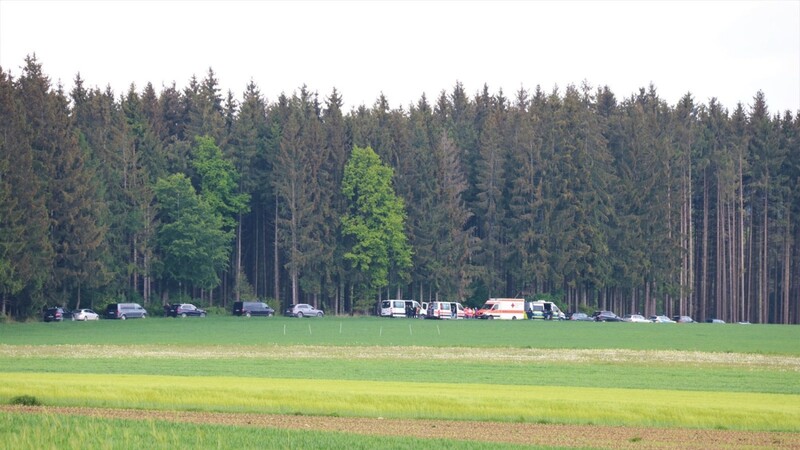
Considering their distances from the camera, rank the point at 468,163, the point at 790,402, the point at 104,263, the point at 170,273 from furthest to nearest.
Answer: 1. the point at 468,163
2. the point at 170,273
3. the point at 104,263
4. the point at 790,402

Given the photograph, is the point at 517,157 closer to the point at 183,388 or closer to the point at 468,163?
the point at 468,163

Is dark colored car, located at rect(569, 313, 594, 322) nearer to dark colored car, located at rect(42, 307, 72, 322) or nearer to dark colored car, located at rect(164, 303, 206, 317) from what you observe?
dark colored car, located at rect(164, 303, 206, 317)

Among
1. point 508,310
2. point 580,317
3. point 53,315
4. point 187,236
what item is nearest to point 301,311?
point 187,236

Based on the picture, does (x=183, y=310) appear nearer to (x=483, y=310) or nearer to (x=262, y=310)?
(x=262, y=310)

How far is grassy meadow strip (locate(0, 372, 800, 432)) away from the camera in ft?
91.1

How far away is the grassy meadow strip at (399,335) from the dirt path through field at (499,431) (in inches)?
1286

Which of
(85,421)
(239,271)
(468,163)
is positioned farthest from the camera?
(468,163)

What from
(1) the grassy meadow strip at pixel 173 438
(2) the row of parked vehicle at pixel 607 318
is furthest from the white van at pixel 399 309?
(1) the grassy meadow strip at pixel 173 438

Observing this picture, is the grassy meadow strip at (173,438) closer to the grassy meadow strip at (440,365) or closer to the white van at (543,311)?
the grassy meadow strip at (440,365)

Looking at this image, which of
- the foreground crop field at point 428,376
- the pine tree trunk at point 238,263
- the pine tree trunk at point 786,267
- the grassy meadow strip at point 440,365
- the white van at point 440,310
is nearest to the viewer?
the foreground crop field at point 428,376

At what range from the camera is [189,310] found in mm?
102625

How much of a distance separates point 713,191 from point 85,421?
113 metres

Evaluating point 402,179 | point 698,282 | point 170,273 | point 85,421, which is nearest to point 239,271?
point 170,273

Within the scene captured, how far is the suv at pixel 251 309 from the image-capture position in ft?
341
